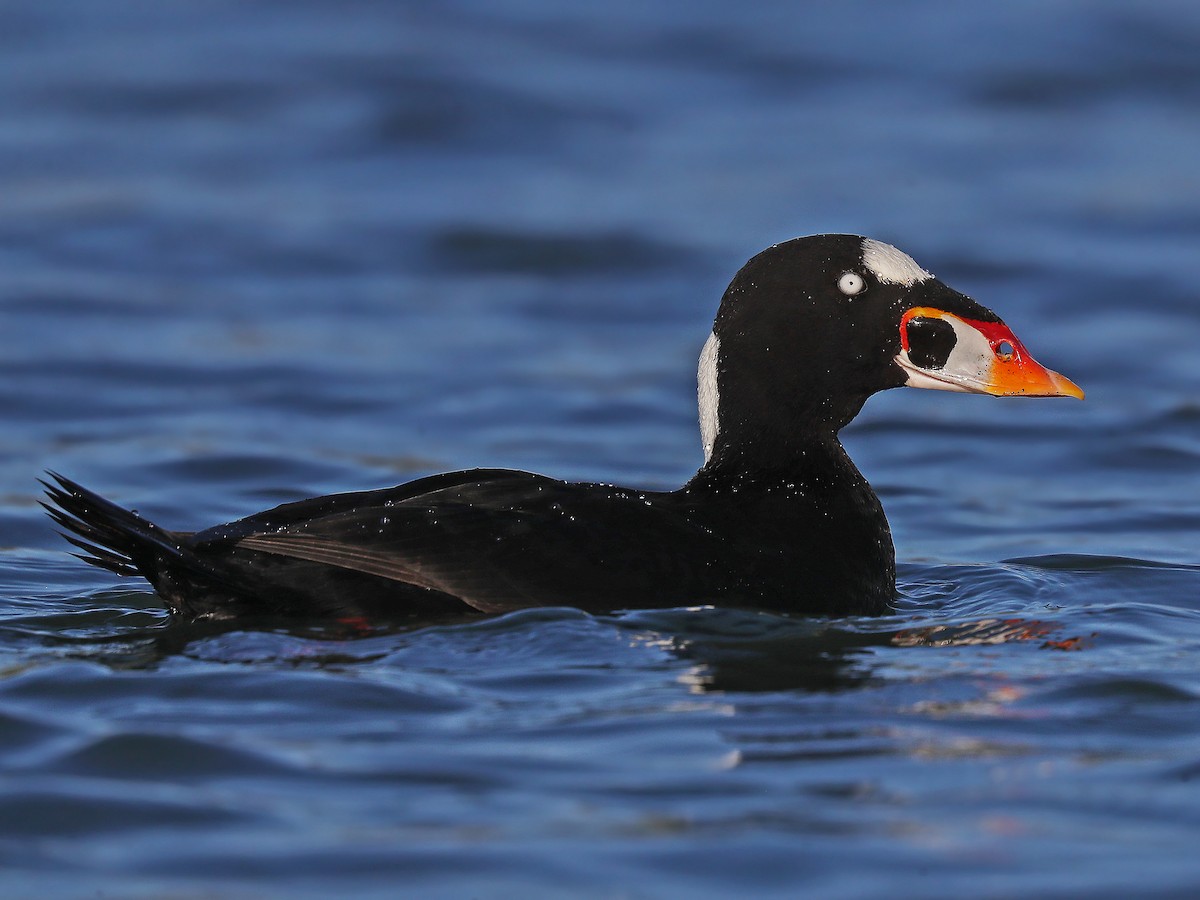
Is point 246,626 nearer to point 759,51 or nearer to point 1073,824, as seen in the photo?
point 1073,824

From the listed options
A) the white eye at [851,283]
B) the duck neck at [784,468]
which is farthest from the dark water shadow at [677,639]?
the white eye at [851,283]

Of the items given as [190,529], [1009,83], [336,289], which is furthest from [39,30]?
[190,529]

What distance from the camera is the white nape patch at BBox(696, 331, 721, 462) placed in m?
6.48

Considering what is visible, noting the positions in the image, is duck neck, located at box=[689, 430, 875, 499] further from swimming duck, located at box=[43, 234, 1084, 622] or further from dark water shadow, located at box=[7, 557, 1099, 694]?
dark water shadow, located at box=[7, 557, 1099, 694]

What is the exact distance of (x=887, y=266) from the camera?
6379 millimetres

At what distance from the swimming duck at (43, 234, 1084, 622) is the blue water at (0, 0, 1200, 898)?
0.14 metres

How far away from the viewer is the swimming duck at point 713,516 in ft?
17.9

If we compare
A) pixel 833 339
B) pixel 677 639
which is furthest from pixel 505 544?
pixel 833 339

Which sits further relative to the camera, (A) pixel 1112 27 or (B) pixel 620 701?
(A) pixel 1112 27

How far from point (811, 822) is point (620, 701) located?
92cm

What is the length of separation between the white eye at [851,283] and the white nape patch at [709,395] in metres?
0.42

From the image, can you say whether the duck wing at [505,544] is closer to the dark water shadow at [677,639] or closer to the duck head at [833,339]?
the dark water shadow at [677,639]

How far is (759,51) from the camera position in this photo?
50.5 ft

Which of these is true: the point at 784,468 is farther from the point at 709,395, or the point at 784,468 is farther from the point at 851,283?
the point at 851,283
